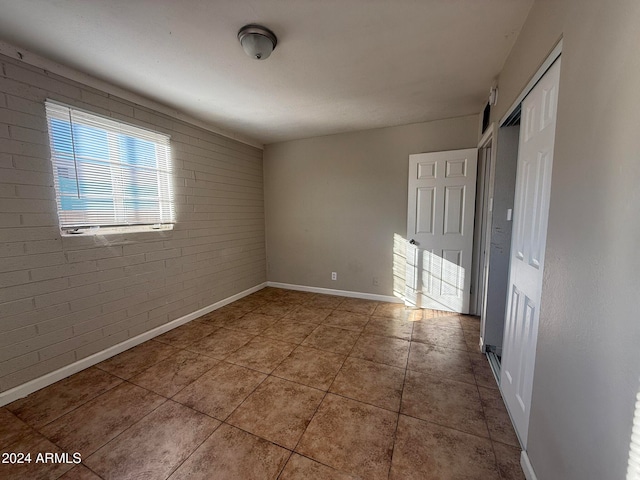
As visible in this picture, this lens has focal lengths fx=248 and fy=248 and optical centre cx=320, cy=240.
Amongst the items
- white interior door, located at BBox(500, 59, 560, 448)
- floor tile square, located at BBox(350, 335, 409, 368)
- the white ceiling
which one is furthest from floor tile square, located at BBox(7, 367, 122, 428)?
white interior door, located at BBox(500, 59, 560, 448)

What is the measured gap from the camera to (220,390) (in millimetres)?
1939

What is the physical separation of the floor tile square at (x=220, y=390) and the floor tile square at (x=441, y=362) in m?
1.38

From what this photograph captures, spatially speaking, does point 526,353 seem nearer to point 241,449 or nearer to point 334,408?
point 334,408

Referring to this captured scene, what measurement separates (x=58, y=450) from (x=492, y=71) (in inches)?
161

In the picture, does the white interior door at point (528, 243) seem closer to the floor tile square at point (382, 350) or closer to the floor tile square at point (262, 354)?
the floor tile square at point (382, 350)

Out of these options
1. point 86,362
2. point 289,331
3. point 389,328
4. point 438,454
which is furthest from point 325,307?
point 86,362

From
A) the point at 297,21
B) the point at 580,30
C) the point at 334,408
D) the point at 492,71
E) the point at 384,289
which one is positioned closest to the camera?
the point at 580,30

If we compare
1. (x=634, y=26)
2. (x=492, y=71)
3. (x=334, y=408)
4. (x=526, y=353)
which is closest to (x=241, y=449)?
(x=334, y=408)

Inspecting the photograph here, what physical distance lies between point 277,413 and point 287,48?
8.57ft

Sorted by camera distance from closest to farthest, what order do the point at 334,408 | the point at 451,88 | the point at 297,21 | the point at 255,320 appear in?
the point at 297,21
the point at 334,408
the point at 451,88
the point at 255,320

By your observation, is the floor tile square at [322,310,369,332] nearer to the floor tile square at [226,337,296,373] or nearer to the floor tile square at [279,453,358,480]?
the floor tile square at [226,337,296,373]

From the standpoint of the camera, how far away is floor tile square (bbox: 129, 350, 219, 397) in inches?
77.7

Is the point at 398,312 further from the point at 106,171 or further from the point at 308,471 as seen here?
the point at 106,171

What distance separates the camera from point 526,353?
56.9 inches
